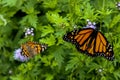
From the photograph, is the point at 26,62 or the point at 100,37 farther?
the point at 26,62

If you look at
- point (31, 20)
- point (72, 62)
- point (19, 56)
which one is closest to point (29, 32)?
point (31, 20)

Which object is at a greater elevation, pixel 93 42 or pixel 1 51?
pixel 93 42

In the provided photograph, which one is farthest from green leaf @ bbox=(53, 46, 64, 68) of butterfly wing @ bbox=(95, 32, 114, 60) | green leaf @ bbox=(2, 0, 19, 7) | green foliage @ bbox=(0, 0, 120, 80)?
green leaf @ bbox=(2, 0, 19, 7)

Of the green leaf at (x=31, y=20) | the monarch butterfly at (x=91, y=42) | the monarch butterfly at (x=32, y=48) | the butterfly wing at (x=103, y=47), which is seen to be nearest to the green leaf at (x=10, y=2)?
the green leaf at (x=31, y=20)

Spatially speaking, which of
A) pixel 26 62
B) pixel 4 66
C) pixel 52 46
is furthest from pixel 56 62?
pixel 4 66

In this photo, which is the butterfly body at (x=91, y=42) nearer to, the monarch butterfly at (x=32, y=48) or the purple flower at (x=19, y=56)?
the monarch butterfly at (x=32, y=48)

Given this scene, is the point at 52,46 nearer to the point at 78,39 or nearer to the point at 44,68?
the point at 44,68

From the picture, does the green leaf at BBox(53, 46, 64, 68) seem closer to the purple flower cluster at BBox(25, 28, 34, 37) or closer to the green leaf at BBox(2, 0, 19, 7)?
the purple flower cluster at BBox(25, 28, 34, 37)
